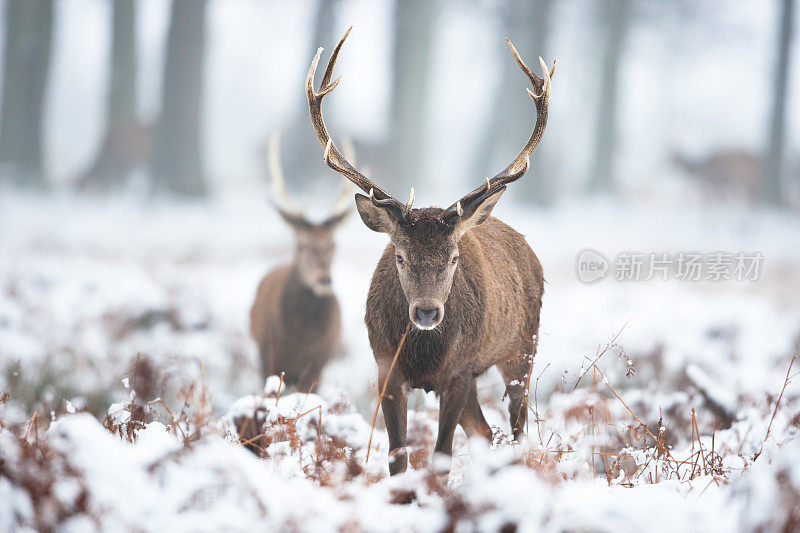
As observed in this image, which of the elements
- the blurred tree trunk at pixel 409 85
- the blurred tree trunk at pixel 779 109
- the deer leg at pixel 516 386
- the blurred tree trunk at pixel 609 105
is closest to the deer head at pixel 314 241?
the deer leg at pixel 516 386

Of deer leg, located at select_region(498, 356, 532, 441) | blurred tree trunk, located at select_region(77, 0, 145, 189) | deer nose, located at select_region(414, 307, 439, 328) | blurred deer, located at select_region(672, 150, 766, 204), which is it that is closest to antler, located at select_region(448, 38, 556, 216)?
deer nose, located at select_region(414, 307, 439, 328)

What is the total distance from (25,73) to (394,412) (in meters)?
17.3

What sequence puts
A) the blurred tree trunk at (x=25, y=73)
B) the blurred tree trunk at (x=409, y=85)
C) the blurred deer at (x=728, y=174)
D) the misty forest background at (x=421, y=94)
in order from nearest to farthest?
the misty forest background at (x=421, y=94), the blurred tree trunk at (x=25, y=73), the blurred tree trunk at (x=409, y=85), the blurred deer at (x=728, y=174)

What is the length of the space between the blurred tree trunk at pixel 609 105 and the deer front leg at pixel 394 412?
19.5 metres

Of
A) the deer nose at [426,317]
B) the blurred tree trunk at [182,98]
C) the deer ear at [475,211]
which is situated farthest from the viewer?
the blurred tree trunk at [182,98]

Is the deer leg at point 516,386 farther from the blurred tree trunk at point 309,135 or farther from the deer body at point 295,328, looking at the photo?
the blurred tree trunk at point 309,135

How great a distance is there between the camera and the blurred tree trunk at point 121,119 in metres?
16.5

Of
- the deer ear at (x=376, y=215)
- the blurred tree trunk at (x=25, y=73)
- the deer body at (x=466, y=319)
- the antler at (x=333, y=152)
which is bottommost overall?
the deer body at (x=466, y=319)

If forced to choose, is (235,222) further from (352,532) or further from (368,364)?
(352,532)

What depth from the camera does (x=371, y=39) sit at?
22.2 metres

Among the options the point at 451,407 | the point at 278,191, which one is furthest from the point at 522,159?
the point at 278,191

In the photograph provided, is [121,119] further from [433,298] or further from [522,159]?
[433,298]

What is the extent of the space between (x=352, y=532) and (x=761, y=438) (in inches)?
106

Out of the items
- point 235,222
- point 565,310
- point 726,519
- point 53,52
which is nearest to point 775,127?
point 565,310
